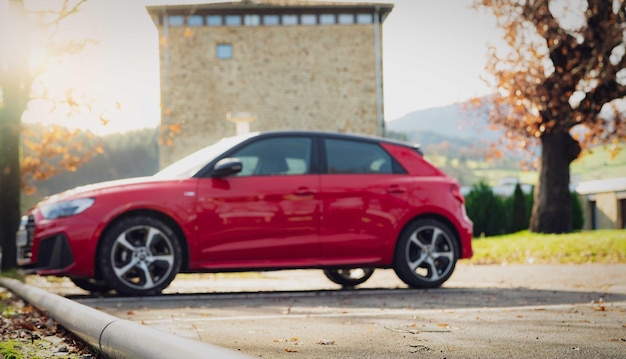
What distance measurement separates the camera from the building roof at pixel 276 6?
42.2 m

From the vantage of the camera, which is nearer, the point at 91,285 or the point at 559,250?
the point at 91,285

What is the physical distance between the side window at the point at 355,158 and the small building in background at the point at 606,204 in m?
43.8

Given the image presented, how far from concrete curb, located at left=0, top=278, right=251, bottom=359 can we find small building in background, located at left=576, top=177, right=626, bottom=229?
4841cm

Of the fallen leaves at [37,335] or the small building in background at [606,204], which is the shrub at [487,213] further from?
the fallen leaves at [37,335]

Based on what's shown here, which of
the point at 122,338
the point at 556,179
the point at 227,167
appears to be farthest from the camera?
the point at 556,179

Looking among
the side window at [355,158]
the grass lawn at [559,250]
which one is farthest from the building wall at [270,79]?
the side window at [355,158]

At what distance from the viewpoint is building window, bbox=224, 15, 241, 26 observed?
139ft

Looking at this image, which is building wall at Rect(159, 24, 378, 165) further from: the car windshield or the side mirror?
the side mirror

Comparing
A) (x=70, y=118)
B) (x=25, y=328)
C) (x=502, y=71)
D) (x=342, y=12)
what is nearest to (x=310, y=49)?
(x=342, y=12)

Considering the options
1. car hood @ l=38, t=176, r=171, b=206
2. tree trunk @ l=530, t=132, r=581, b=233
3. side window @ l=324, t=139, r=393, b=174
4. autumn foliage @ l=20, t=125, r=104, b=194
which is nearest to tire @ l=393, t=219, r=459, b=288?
side window @ l=324, t=139, r=393, b=174

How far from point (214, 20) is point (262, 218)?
35.3 m

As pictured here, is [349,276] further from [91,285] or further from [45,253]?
[45,253]

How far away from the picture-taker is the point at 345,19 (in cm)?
4344

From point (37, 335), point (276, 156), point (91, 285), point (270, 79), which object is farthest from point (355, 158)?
point (270, 79)
